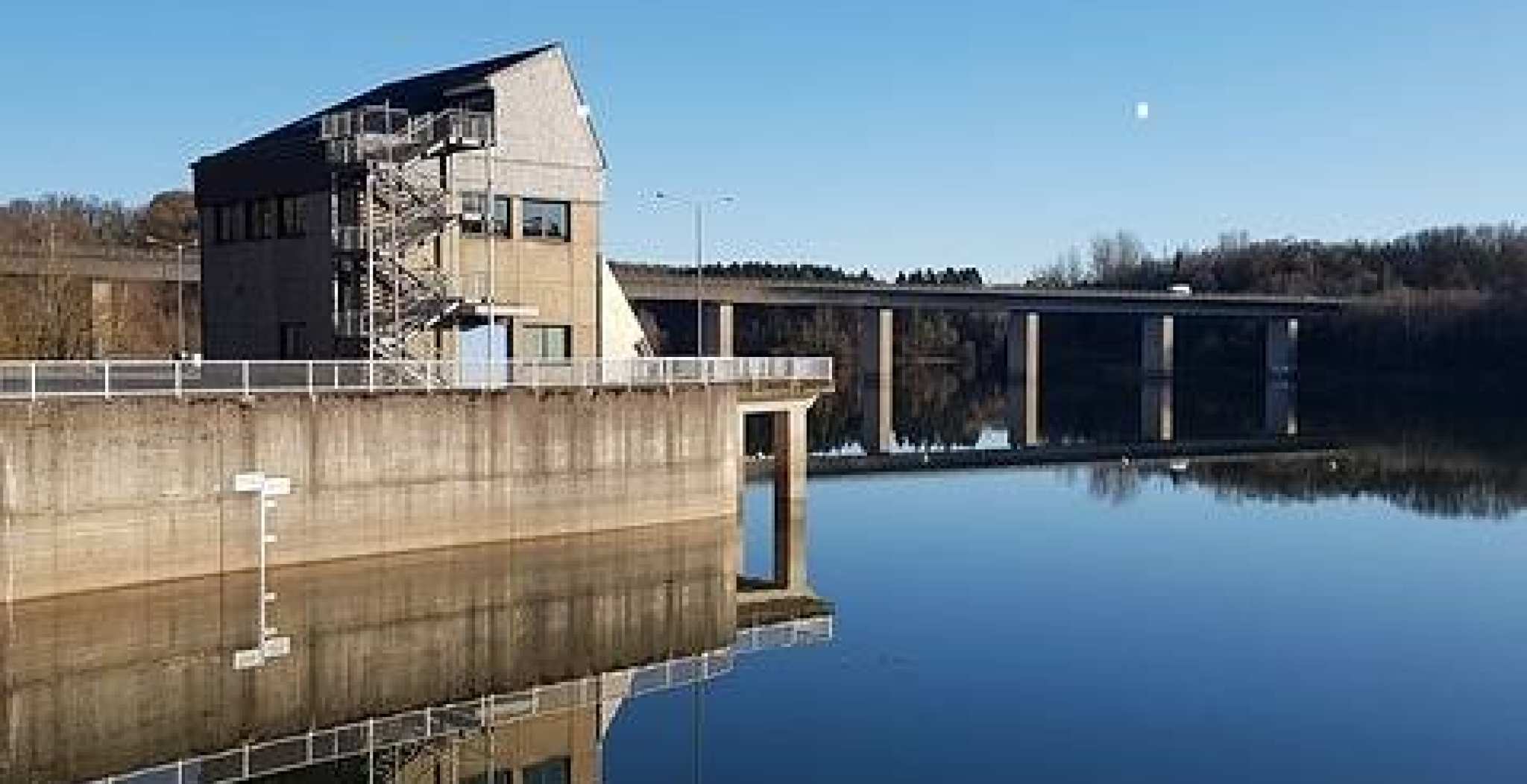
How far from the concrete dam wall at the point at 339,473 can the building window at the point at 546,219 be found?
8.56 meters

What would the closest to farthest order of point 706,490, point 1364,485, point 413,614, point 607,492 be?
1. point 413,614
2. point 607,492
3. point 706,490
4. point 1364,485

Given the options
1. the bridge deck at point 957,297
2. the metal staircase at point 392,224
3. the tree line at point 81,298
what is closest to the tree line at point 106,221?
the tree line at point 81,298

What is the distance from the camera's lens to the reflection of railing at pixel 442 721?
72.6 ft

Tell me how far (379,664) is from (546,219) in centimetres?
2547

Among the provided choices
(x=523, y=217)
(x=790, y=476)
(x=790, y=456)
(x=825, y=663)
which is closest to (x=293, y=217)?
(x=523, y=217)

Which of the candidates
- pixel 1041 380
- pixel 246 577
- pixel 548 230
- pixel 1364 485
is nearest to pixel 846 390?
pixel 1041 380

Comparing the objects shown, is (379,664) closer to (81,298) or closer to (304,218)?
(304,218)

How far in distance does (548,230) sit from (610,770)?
32.2 meters

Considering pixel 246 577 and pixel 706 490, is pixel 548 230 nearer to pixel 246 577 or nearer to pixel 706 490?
pixel 706 490

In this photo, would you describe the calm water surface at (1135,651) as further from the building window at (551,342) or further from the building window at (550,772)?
the building window at (551,342)

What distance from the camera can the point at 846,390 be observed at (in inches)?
5768

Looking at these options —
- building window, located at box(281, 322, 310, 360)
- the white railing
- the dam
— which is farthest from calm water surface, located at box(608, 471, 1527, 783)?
building window, located at box(281, 322, 310, 360)

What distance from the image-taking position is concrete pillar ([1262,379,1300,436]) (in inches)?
4109

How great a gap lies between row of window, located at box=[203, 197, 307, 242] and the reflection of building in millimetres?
14931
